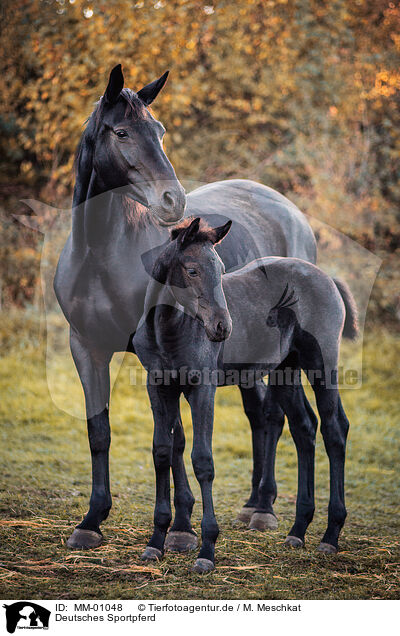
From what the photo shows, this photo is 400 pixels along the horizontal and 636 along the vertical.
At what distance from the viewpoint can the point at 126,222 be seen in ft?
15.3

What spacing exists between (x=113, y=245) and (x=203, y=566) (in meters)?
2.03

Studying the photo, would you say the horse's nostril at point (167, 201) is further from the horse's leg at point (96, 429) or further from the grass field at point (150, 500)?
the grass field at point (150, 500)

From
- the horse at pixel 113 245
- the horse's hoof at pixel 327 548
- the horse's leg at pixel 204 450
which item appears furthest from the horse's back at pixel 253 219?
the horse's hoof at pixel 327 548

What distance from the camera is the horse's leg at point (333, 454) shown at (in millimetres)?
4703

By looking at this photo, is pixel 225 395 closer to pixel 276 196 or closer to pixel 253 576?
pixel 276 196

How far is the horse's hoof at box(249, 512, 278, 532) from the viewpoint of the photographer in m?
5.42

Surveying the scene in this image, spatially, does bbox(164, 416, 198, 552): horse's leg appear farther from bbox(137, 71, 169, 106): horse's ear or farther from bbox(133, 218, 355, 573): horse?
bbox(137, 71, 169, 106): horse's ear

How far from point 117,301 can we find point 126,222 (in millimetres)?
512

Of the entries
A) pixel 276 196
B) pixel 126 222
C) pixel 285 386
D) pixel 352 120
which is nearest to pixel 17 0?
pixel 352 120

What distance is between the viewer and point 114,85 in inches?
163

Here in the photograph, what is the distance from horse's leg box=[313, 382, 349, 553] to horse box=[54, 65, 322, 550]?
2.54 feet
